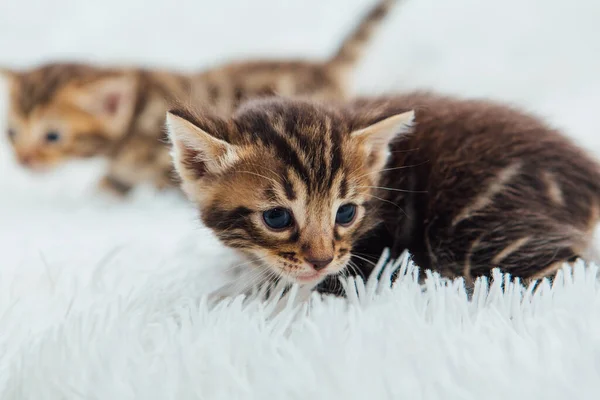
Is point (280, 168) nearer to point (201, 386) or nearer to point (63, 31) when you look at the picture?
point (201, 386)

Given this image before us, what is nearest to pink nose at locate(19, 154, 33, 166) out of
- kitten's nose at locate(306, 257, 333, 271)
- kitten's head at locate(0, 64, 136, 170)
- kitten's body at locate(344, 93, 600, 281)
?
kitten's head at locate(0, 64, 136, 170)

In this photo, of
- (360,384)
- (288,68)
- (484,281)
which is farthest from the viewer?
(288,68)

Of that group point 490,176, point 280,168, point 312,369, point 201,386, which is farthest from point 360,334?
point 490,176

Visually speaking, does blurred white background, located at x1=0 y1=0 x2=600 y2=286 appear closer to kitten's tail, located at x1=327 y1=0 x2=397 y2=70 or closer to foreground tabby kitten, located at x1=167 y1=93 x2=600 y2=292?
kitten's tail, located at x1=327 y1=0 x2=397 y2=70

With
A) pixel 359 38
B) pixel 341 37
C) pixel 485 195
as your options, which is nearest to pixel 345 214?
pixel 485 195

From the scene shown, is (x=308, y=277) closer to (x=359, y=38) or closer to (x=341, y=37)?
(x=359, y=38)
